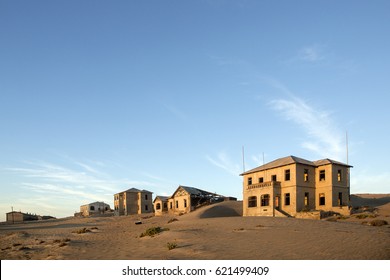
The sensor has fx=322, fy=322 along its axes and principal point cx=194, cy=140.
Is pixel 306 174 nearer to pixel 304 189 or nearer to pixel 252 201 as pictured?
pixel 304 189

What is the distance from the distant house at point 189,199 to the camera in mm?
65938

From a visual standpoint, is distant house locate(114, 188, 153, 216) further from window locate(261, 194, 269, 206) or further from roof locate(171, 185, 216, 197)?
window locate(261, 194, 269, 206)

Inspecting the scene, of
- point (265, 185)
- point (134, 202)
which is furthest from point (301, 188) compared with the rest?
point (134, 202)

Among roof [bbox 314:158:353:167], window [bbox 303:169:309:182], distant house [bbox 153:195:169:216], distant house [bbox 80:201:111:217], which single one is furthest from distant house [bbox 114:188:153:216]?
roof [bbox 314:158:353:167]

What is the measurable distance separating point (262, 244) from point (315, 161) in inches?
1372

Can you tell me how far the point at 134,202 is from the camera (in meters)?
88.2

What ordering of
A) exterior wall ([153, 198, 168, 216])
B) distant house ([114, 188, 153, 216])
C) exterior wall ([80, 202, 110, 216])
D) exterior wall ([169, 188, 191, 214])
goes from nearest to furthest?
exterior wall ([169, 188, 191, 214]), exterior wall ([153, 198, 168, 216]), distant house ([114, 188, 153, 216]), exterior wall ([80, 202, 110, 216])

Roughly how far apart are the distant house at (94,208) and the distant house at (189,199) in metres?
37.2

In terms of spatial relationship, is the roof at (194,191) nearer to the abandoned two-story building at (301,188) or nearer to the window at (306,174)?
the abandoned two-story building at (301,188)

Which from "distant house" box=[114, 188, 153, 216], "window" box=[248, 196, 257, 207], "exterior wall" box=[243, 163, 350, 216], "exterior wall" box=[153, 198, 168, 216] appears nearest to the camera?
"exterior wall" box=[243, 163, 350, 216]

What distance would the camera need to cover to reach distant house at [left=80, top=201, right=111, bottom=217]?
99.1m

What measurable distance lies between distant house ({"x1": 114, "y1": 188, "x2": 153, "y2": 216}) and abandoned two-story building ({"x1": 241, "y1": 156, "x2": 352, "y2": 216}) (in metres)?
43.9
